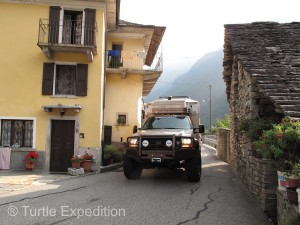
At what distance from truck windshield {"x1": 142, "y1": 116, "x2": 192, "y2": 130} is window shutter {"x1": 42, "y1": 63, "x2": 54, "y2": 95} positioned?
5526mm

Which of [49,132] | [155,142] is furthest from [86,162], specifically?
[155,142]

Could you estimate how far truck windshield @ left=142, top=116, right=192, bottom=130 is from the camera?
1041 centimetres

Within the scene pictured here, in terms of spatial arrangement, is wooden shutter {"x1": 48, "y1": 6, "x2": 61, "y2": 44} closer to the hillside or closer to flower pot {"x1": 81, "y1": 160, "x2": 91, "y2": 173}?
flower pot {"x1": 81, "y1": 160, "x2": 91, "y2": 173}

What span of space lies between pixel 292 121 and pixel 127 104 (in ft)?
46.3

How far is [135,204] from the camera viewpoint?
6.77 m

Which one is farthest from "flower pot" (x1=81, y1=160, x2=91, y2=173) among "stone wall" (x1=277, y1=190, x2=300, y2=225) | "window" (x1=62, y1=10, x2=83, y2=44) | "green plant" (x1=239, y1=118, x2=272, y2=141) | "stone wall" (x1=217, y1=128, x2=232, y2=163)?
"stone wall" (x1=277, y1=190, x2=300, y2=225)

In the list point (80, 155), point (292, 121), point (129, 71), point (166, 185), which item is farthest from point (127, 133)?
point (292, 121)

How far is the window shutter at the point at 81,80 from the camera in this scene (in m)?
14.0

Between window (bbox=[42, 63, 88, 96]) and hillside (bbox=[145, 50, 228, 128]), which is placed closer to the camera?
window (bbox=[42, 63, 88, 96])

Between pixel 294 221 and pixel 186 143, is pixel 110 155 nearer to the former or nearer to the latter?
pixel 186 143

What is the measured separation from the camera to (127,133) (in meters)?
18.3

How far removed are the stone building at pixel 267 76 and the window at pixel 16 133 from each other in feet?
31.3

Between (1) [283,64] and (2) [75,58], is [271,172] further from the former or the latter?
(2) [75,58]

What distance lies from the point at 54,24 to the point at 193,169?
372 inches
